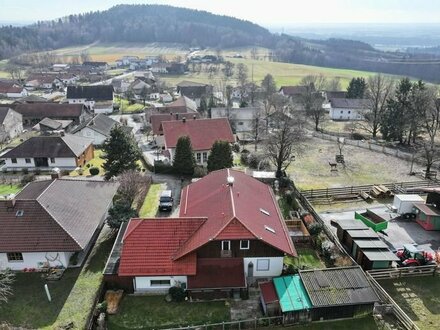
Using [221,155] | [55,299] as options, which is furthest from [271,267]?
[221,155]

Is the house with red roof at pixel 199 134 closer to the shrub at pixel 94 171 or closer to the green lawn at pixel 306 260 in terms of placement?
the shrub at pixel 94 171

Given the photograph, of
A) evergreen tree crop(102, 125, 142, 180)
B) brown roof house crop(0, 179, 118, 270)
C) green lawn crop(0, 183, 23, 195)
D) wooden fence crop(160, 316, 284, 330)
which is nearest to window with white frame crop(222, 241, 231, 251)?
wooden fence crop(160, 316, 284, 330)

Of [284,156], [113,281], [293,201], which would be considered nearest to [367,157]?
[284,156]

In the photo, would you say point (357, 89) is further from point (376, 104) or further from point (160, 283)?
point (160, 283)

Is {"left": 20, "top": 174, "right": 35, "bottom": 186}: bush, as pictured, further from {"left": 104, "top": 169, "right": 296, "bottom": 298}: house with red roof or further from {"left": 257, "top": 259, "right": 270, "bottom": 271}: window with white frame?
{"left": 257, "top": 259, "right": 270, "bottom": 271}: window with white frame

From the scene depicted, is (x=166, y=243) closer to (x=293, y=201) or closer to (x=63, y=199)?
(x=63, y=199)

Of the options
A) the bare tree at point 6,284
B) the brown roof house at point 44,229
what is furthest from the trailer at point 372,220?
the bare tree at point 6,284
